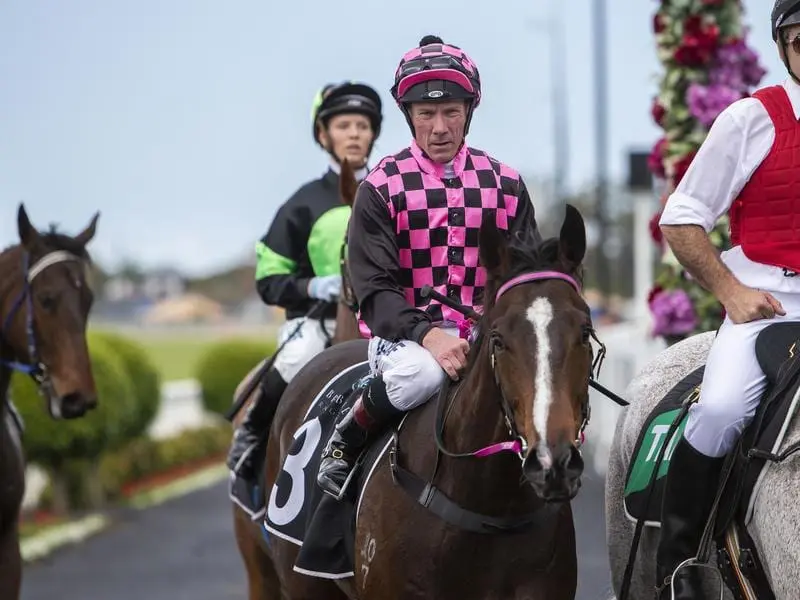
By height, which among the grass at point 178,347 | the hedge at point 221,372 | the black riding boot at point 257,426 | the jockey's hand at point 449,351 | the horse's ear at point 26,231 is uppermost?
the jockey's hand at point 449,351

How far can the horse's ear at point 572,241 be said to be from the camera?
4.34 metres

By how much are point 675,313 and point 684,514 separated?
4.38 m

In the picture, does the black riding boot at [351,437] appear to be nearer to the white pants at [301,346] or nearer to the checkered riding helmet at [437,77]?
the checkered riding helmet at [437,77]

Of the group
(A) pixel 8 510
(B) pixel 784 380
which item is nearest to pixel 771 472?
(B) pixel 784 380

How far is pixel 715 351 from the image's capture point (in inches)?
183

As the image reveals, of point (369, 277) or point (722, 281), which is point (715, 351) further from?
point (369, 277)

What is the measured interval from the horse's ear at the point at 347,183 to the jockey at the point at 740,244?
2.47 m

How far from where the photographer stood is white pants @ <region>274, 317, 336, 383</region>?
285 inches

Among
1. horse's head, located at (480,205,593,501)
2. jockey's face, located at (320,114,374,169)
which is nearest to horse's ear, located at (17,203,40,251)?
jockey's face, located at (320,114,374,169)

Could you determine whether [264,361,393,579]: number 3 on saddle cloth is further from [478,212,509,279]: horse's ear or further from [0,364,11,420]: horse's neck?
[0,364,11,420]: horse's neck

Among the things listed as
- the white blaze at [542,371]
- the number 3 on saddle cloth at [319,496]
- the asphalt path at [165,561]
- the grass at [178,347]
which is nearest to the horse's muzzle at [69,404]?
the number 3 on saddle cloth at [319,496]

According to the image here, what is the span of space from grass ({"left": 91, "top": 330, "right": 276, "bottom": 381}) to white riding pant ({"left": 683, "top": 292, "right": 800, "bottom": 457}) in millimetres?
25330

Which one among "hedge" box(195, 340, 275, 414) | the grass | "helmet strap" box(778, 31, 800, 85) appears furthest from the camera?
the grass

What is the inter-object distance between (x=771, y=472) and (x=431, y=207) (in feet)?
4.93
